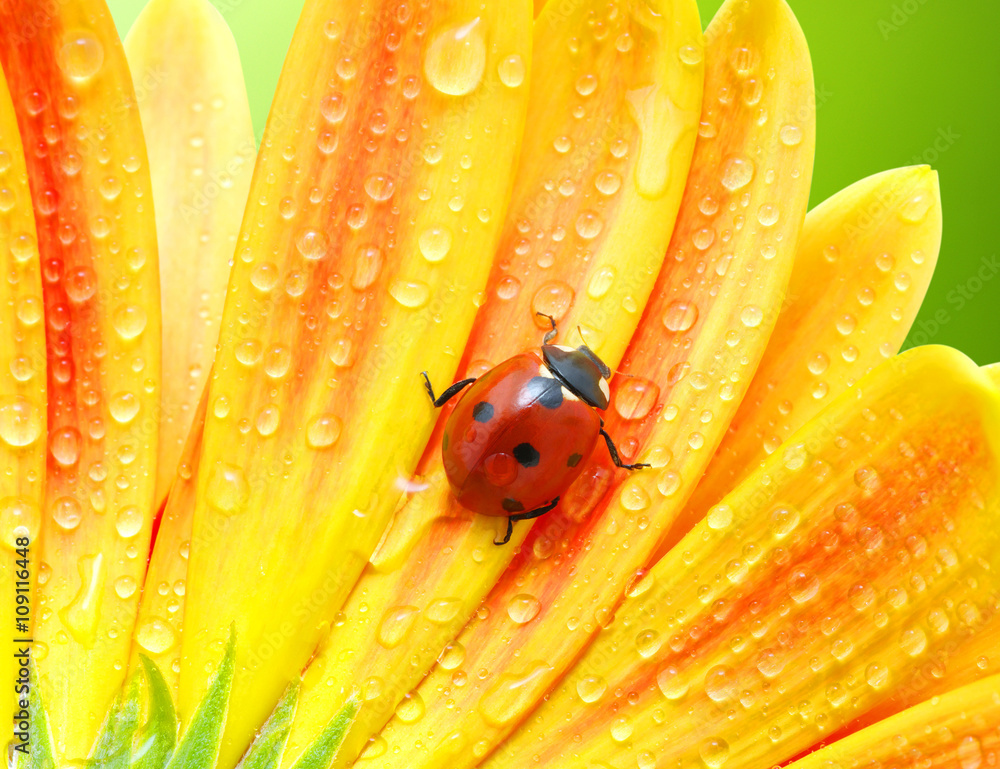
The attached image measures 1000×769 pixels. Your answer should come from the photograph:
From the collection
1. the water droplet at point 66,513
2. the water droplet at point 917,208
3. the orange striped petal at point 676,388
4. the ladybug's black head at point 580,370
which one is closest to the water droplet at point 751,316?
the orange striped petal at point 676,388

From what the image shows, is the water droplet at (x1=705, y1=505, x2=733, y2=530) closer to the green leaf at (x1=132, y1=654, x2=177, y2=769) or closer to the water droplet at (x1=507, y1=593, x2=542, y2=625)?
the water droplet at (x1=507, y1=593, x2=542, y2=625)

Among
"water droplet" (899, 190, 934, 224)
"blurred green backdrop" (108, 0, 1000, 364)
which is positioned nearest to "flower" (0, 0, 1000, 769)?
"water droplet" (899, 190, 934, 224)

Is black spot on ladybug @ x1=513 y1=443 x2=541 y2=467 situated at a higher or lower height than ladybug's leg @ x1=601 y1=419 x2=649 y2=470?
higher

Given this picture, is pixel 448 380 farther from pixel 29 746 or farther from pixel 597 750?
pixel 29 746

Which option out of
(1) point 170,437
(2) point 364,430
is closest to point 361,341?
(2) point 364,430

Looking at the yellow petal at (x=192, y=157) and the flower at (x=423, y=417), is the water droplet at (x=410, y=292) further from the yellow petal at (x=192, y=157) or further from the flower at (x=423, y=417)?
→ the yellow petal at (x=192, y=157)

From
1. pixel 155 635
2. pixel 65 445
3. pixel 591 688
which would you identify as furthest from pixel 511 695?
pixel 65 445
